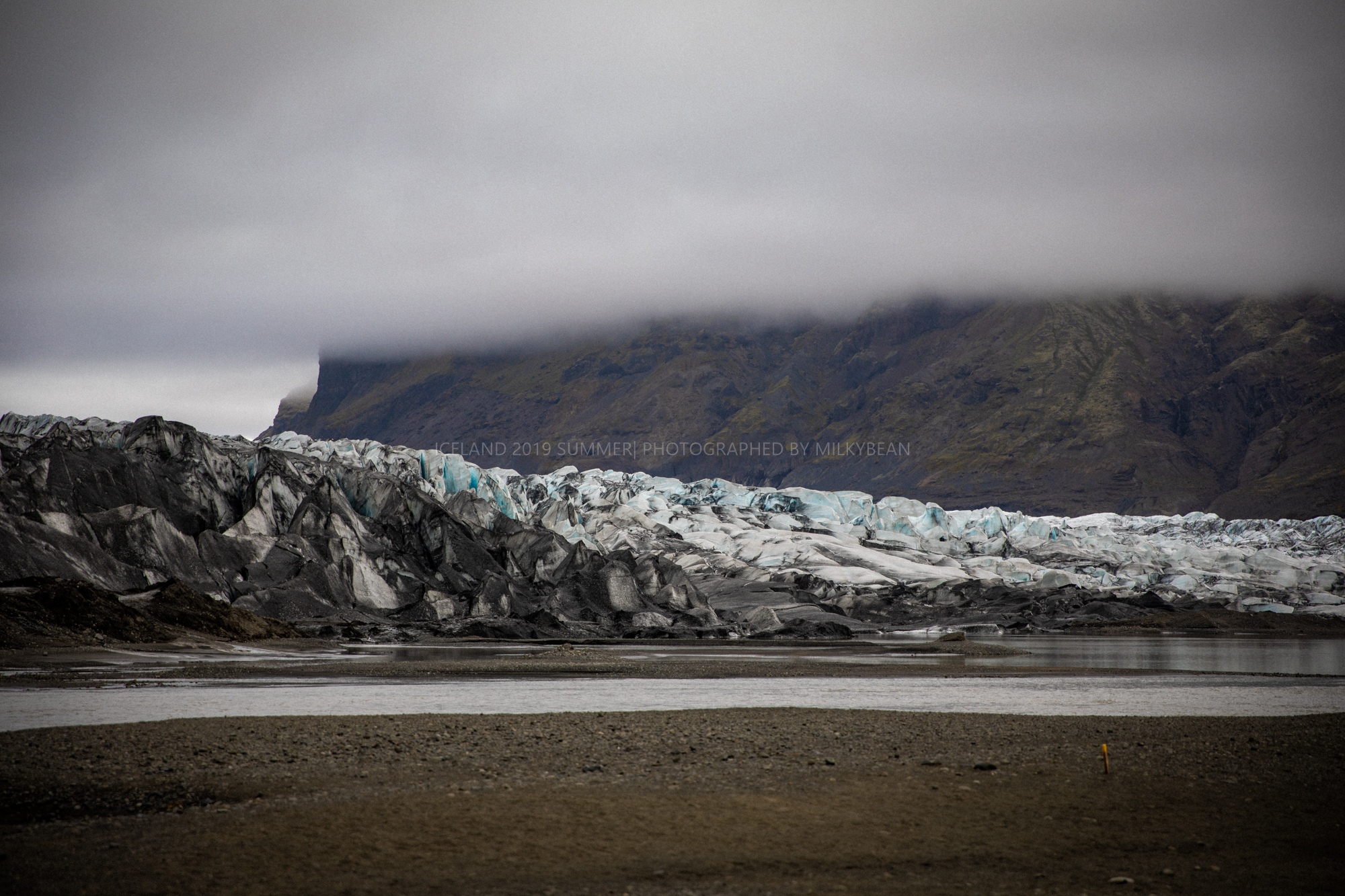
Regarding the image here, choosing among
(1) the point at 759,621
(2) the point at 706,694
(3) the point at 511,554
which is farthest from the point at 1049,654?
(3) the point at 511,554

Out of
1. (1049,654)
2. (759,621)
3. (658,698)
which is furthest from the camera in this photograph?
(759,621)

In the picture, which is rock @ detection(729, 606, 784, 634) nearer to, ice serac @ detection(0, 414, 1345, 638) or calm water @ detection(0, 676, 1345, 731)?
ice serac @ detection(0, 414, 1345, 638)

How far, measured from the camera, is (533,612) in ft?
268

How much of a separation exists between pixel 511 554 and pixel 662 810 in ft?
271

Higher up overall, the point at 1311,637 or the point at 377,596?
the point at 377,596

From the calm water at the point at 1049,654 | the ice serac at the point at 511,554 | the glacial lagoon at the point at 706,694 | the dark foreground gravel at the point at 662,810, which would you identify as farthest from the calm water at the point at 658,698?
the ice serac at the point at 511,554

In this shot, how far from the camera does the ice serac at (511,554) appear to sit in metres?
74.8

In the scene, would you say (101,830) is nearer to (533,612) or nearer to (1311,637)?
(533,612)

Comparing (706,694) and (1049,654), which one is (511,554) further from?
(706,694)

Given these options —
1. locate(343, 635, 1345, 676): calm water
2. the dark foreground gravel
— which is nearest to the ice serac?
locate(343, 635, 1345, 676): calm water

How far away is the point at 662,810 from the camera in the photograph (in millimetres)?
14836

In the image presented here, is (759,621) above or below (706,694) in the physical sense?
below

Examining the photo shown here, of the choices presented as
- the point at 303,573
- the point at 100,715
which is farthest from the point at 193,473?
the point at 100,715

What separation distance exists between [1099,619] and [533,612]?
55704mm
